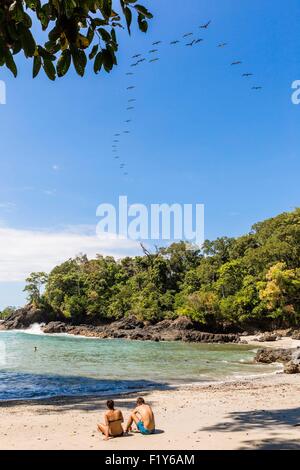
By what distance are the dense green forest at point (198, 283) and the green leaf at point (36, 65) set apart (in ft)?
167

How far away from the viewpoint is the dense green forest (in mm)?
55562

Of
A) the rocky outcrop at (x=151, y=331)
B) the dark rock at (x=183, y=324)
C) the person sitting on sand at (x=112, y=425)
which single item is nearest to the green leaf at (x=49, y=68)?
the person sitting on sand at (x=112, y=425)

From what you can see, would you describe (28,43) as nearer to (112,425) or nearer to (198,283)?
(112,425)

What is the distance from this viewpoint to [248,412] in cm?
1070

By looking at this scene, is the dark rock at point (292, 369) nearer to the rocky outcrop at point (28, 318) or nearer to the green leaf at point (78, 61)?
the green leaf at point (78, 61)


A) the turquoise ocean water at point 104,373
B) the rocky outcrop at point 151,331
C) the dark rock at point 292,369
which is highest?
the dark rock at point 292,369

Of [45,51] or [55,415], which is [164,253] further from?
[45,51]

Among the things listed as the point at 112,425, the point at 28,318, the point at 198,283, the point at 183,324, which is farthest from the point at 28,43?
the point at 28,318

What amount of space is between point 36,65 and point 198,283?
235ft

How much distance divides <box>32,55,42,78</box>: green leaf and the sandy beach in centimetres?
634

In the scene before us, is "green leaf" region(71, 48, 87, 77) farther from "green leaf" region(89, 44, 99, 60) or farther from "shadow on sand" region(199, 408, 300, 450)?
"shadow on sand" region(199, 408, 300, 450)

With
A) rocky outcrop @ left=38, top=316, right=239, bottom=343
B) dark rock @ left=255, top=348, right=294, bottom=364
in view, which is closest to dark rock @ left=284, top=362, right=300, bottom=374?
dark rock @ left=255, top=348, right=294, bottom=364

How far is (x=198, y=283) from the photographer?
241ft

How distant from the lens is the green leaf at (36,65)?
117 inches
